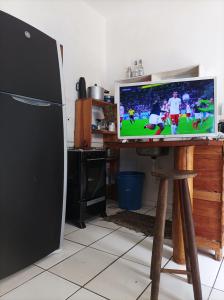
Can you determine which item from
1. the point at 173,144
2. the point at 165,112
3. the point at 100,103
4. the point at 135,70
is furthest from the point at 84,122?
the point at 173,144

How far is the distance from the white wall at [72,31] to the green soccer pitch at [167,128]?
1204mm

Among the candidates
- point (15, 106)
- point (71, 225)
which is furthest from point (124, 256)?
point (15, 106)

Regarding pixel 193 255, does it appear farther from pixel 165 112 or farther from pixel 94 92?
pixel 94 92

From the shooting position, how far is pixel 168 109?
5.40 feet

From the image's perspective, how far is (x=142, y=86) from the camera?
174 centimetres

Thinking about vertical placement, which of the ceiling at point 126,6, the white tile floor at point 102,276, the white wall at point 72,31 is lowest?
the white tile floor at point 102,276

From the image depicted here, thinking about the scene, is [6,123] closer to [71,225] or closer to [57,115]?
[57,115]

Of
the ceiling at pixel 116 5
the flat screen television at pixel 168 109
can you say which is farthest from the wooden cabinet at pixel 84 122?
the ceiling at pixel 116 5

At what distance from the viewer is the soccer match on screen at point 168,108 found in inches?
60.7

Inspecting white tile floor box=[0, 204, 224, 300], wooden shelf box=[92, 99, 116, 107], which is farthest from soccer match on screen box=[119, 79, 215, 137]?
wooden shelf box=[92, 99, 116, 107]

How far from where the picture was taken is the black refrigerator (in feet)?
4.19

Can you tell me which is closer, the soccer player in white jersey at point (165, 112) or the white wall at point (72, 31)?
the soccer player in white jersey at point (165, 112)

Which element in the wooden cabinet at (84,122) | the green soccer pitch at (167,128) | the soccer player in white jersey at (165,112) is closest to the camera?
the green soccer pitch at (167,128)

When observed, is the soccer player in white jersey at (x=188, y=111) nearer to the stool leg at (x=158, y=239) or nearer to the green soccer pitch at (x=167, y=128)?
the green soccer pitch at (x=167, y=128)
